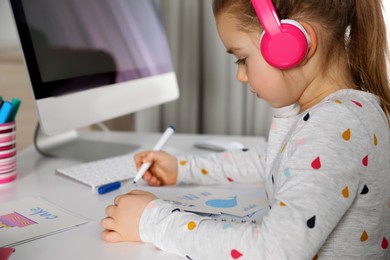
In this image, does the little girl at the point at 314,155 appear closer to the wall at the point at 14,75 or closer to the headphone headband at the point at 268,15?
the headphone headband at the point at 268,15

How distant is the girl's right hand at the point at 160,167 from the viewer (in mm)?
898

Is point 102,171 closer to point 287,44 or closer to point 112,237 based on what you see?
point 112,237

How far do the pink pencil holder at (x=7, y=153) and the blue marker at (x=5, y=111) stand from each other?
0.01m

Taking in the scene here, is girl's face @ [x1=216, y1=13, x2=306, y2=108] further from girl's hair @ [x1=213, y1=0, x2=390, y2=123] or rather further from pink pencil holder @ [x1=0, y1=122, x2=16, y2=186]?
pink pencil holder @ [x1=0, y1=122, x2=16, y2=186]

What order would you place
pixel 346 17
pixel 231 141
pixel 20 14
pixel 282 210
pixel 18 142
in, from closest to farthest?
pixel 282 210 → pixel 346 17 → pixel 20 14 → pixel 231 141 → pixel 18 142

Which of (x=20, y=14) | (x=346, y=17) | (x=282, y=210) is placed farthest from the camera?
(x=20, y=14)

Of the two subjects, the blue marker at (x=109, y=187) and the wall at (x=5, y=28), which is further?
the wall at (x=5, y=28)

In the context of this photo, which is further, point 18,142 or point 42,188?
point 18,142

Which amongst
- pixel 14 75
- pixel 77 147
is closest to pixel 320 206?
pixel 77 147

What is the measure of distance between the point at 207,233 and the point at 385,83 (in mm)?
350

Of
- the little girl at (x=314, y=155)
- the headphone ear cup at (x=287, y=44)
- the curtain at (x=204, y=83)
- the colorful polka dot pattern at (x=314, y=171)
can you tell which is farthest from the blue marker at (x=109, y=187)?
the curtain at (x=204, y=83)

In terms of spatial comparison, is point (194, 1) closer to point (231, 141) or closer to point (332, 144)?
point (231, 141)

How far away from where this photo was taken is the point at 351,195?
22.8 inches

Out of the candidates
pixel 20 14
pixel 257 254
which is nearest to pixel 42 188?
pixel 20 14
